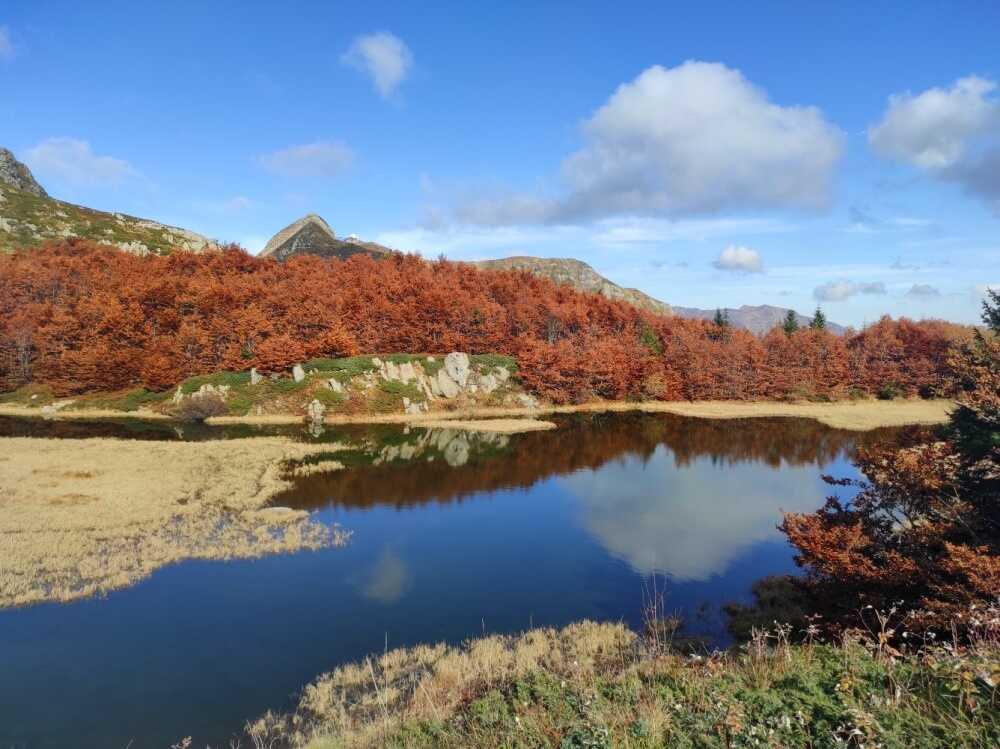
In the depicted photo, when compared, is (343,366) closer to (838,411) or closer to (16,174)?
(838,411)

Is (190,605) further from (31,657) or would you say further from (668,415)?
(668,415)

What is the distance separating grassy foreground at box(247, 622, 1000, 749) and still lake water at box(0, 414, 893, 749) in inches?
144

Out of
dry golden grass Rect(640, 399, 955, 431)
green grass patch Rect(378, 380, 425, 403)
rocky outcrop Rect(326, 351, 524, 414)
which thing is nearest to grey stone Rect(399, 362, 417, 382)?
rocky outcrop Rect(326, 351, 524, 414)

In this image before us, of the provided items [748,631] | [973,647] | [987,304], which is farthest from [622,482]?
[973,647]

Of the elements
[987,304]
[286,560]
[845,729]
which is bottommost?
[286,560]

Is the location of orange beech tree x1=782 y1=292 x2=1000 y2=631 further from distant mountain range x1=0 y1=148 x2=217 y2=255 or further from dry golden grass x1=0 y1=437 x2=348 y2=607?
distant mountain range x1=0 y1=148 x2=217 y2=255

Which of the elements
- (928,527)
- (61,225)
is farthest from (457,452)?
(61,225)

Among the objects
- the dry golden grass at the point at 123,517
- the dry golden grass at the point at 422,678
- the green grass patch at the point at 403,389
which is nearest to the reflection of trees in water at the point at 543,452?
the dry golden grass at the point at 123,517

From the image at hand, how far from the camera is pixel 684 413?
8250 centimetres

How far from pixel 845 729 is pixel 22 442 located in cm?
6476

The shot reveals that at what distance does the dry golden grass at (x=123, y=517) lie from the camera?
2383 centimetres

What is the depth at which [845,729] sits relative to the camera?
21.9 feet

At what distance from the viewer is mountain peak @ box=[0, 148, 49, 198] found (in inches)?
6772

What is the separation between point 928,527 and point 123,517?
→ 36.8 meters
